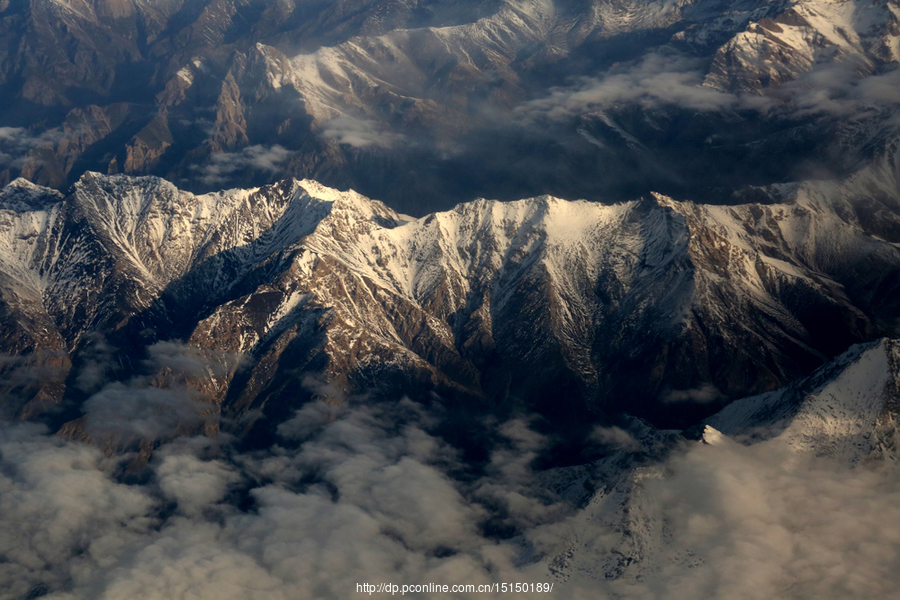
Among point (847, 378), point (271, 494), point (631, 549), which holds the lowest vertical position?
point (271, 494)

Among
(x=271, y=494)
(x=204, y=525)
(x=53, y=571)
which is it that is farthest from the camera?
(x=271, y=494)

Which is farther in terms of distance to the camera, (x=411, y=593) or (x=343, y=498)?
(x=343, y=498)

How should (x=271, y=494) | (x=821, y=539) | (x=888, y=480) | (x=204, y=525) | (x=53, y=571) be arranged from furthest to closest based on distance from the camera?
(x=271, y=494) → (x=204, y=525) → (x=53, y=571) → (x=888, y=480) → (x=821, y=539)

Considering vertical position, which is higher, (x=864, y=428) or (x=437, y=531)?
(x=864, y=428)

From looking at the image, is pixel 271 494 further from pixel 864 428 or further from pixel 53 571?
pixel 864 428

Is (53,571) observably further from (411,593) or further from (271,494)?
(411,593)

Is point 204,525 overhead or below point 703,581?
below

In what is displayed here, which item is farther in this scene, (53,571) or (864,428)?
(53,571)

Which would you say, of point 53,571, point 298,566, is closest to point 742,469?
point 298,566

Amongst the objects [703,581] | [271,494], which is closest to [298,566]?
[271,494]

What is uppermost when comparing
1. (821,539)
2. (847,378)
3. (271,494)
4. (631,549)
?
(847,378)
